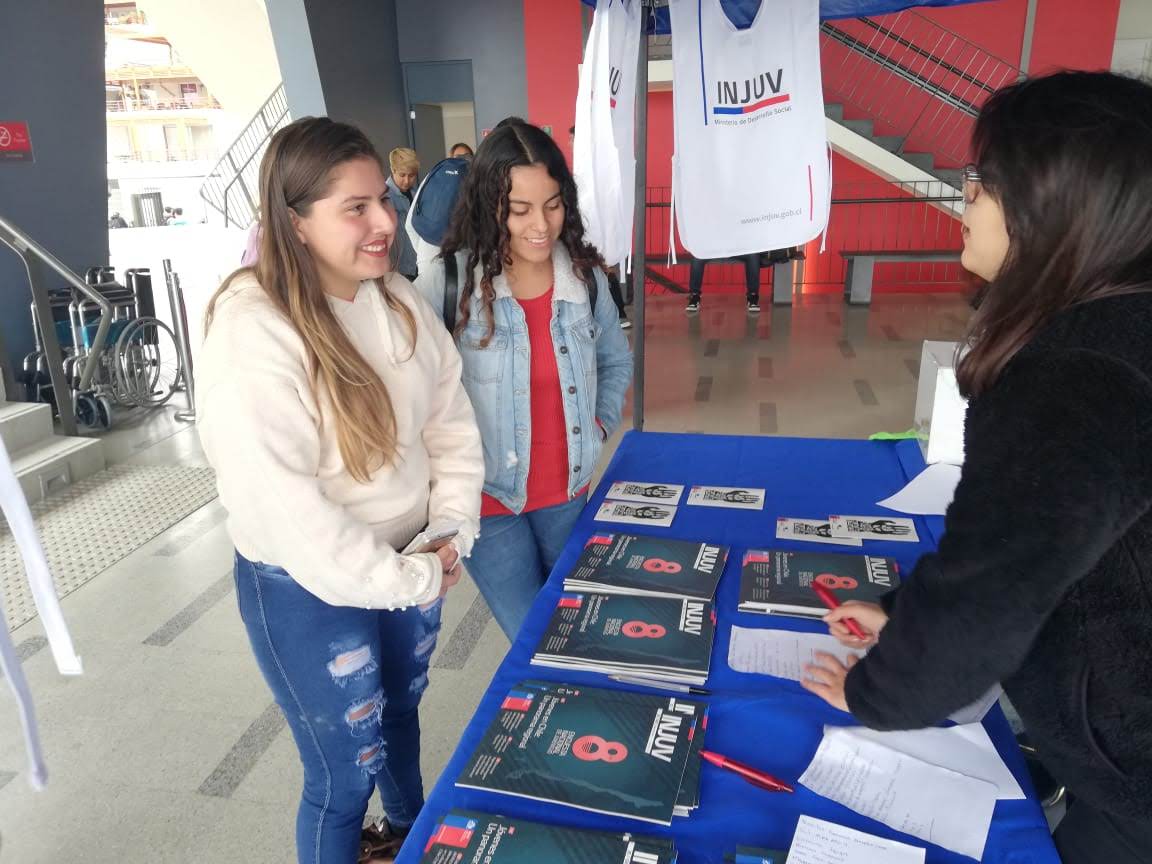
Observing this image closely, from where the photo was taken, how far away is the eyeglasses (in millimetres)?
813

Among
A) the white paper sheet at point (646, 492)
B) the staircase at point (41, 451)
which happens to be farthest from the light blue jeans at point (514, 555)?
the staircase at point (41, 451)

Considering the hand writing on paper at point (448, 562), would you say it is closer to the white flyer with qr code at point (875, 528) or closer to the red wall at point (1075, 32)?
the white flyer with qr code at point (875, 528)

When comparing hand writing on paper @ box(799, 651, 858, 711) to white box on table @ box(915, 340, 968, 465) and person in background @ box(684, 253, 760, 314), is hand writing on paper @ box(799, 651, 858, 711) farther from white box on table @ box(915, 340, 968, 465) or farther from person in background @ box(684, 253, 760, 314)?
person in background @ box(684, 253, 760, 314)

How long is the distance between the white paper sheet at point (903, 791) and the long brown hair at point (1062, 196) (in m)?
0.48

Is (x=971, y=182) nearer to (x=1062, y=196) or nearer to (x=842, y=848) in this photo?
(x=1062, y=196)

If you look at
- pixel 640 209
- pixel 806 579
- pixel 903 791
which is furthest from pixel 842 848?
pixel 640 209

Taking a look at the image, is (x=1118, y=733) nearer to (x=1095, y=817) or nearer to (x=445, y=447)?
(x=1095, y=817)

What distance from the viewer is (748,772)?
0.94 meters

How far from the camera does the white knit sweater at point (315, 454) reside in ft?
3.58

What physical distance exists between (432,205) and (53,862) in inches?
66.5

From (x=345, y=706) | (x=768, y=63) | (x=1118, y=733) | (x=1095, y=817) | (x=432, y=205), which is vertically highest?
(x=768, y=63)

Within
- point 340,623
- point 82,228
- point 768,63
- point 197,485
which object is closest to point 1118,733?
point 340,623

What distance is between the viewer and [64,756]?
2.05 metres

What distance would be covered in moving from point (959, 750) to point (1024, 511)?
457 millimetres
